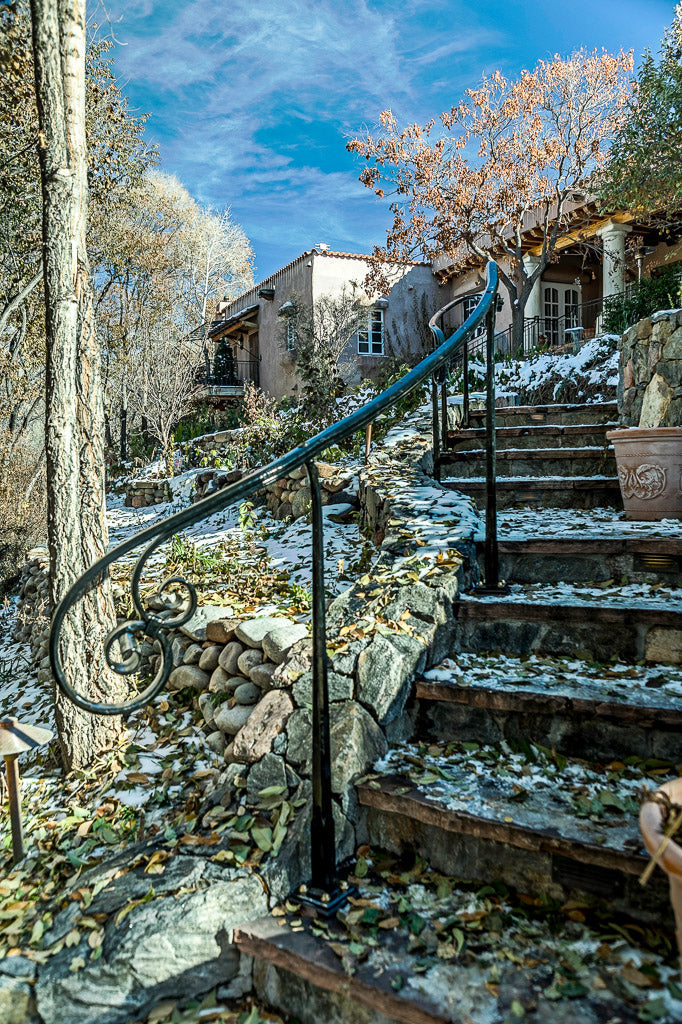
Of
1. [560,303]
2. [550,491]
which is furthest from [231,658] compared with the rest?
[560,303]

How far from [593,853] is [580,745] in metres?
0.43

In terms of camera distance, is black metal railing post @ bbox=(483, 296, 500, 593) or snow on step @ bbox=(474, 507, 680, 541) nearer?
black metal railing post @ bbox=(483, 296, 500, 593)

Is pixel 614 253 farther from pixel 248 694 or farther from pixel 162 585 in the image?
pixel 162 585

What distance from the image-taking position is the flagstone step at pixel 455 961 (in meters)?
1.15

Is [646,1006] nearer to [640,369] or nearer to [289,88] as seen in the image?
[640,369]

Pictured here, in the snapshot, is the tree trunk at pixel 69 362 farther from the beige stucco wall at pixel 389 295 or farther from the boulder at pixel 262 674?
the beige stucco wall at pixel 389 295

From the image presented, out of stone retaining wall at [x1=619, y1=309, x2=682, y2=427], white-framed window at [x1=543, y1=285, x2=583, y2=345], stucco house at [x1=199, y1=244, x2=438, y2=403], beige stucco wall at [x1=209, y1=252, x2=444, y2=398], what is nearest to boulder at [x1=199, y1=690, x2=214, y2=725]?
stone retaining wall at [x1=619, y1=309, x2=682, y2=427]

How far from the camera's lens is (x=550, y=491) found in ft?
11.8

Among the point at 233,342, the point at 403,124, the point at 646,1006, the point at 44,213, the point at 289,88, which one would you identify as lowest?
the point at 646,1006

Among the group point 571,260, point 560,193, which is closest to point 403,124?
point 560,193

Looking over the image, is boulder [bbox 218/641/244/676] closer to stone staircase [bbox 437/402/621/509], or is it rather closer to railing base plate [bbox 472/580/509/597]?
stone staircase [bbox 437/402/621/509]

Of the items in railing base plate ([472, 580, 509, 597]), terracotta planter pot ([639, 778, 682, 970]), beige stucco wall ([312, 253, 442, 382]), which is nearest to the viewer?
terracotta planter pot ([639, 778, 682, 970])

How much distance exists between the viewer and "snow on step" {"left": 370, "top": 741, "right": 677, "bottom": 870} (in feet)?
4.64

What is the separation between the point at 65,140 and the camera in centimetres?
362
